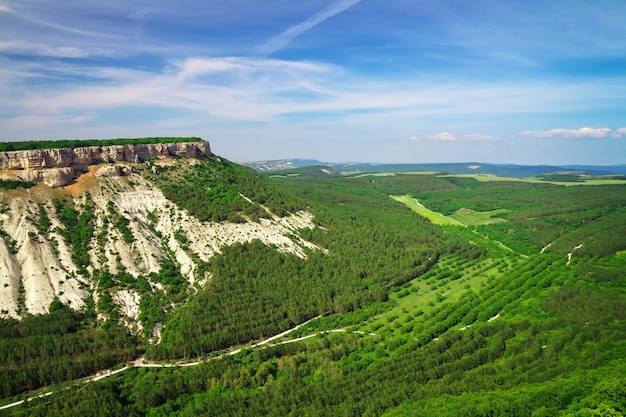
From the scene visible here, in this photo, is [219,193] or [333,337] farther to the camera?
[219,193]

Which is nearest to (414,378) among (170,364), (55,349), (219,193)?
(170,364)

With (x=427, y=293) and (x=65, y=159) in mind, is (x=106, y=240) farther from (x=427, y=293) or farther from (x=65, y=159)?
(x=427, y=293)

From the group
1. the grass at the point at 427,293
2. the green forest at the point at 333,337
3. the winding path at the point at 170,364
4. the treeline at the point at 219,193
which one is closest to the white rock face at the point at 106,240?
the green forest at the point at 333,337

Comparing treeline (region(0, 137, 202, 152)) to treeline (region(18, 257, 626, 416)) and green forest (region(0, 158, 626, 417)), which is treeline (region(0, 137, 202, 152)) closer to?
green forest (region(0, 158, 626, 417))

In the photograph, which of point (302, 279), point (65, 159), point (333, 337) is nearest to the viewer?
point (333, 337)

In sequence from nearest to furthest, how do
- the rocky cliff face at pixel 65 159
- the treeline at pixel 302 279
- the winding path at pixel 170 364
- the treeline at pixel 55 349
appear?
the winding path at pixel 170 364 < the treeline at pixel 55 349 < the treeline at pixel 302 279 < the rocky cliff face at pixel 65 159

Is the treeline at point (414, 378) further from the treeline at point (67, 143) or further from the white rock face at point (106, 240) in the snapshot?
the treeline at point (67, 143)
